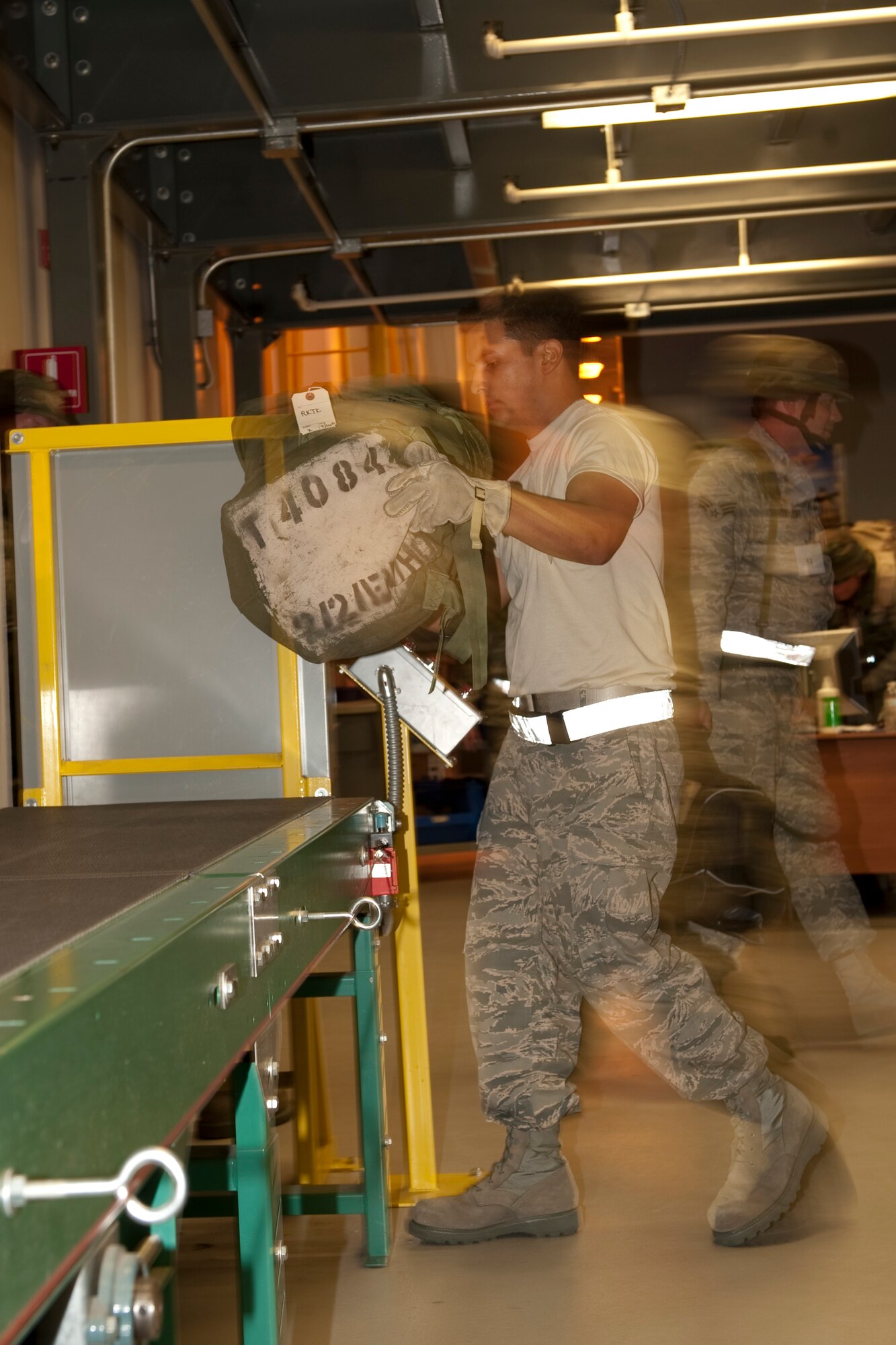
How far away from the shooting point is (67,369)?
416 centimetres

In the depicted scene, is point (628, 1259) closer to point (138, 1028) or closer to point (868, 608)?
point (138, 1028)

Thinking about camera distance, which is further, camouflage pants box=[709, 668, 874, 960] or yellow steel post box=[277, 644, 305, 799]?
camouflage pants box=[709, 668, 874, 960]

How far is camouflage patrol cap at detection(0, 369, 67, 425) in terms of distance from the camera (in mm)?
3717

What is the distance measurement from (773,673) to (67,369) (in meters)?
2.28

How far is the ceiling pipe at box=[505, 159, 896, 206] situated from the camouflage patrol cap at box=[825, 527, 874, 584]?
165 centimetres

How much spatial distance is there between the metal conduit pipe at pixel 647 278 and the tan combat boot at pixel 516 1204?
13.9 ft

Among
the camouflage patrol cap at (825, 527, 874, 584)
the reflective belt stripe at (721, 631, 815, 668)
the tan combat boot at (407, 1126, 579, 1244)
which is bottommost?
the tan combat boot at (407, 1126, 579, 1244)

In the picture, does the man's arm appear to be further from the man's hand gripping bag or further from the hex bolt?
the hex bolt

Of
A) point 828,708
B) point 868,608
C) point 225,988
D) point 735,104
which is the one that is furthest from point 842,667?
point 225,988

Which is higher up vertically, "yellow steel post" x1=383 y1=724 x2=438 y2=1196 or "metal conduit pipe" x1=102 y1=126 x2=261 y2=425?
"metal conduit pipe" x1=102 y1=126 x2=261 y2=425

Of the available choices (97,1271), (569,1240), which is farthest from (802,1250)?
(97,1271)

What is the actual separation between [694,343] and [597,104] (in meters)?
5.26

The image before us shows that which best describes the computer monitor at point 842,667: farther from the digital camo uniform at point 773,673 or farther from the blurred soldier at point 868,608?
the digital camo uniform at point 773,673

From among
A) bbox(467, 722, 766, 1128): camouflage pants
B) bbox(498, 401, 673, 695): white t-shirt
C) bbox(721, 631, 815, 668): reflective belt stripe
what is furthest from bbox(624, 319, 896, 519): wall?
bbox(467, 722, 766, 1128): camouflage pants
